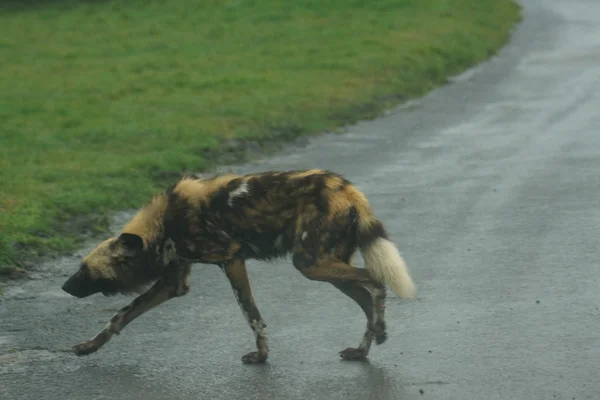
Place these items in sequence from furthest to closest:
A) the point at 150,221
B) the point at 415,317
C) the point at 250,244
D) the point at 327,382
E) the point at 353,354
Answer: the point at 415,317
the point at 150,221
the point at 250,244
the point at 353,354
the point at 327,382

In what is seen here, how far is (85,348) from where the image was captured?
21.5 feet

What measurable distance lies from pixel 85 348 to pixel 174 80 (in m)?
11.3

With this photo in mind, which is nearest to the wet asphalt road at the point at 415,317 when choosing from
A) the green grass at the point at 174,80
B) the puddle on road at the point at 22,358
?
the puddle on road at the point at 22,358

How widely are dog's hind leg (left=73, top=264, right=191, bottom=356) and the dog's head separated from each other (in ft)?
0.50

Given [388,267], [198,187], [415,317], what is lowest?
[415,317]

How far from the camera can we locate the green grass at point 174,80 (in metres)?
10.9

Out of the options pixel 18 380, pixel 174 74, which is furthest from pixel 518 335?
pixel 174 74

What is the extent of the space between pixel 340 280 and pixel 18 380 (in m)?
1.76

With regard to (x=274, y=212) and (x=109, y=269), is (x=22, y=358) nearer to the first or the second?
(x=109, y=269)

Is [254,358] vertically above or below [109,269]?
below

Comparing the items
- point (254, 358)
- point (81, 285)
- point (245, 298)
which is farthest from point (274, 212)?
point (81, 285)

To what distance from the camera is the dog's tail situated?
6328 millimetres

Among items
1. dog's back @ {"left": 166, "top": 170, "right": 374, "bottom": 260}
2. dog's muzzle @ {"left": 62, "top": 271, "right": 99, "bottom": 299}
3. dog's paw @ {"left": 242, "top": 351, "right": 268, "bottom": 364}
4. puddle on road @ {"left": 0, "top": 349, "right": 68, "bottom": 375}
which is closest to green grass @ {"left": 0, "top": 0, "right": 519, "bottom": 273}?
dog's muzzle @ {"left": 62, "top": 271, "right": 99, "bottom": 299}

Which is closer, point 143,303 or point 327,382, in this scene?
point 327,382
